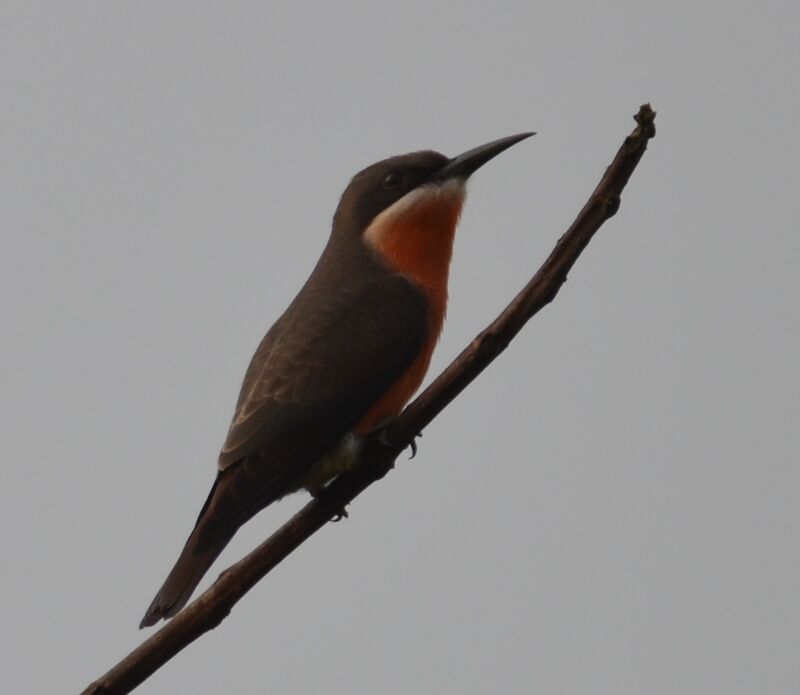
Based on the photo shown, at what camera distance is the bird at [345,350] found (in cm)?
616

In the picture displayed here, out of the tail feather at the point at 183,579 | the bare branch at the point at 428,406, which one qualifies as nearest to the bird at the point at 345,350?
the tail feather at the point at 183,579

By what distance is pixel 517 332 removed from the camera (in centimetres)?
486

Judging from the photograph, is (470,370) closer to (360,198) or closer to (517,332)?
(517,332)

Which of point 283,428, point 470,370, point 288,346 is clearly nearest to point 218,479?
point 283,428

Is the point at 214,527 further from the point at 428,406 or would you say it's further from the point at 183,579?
the point at 428,406

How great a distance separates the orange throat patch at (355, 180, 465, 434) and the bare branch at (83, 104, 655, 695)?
2312 mm

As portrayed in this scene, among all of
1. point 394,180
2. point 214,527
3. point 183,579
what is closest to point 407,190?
point 394,180

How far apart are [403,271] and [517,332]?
284cm

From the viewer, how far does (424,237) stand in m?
7.74

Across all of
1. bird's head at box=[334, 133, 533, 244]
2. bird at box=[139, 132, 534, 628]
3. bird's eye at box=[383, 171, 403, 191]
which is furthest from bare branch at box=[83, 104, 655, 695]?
bird's eye at box=[383, 171, 403, 191]

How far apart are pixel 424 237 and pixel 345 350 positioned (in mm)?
1151

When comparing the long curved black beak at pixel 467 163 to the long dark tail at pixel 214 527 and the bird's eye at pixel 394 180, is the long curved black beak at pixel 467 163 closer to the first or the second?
the bird's eye at pixel 394 180

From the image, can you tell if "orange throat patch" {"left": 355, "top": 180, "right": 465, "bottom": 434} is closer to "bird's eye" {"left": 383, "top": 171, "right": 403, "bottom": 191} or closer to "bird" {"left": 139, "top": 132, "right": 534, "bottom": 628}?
"bird" {"left": 139, "top": 132, "right": 534, "bottom": 628}

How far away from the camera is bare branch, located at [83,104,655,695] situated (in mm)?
4434
